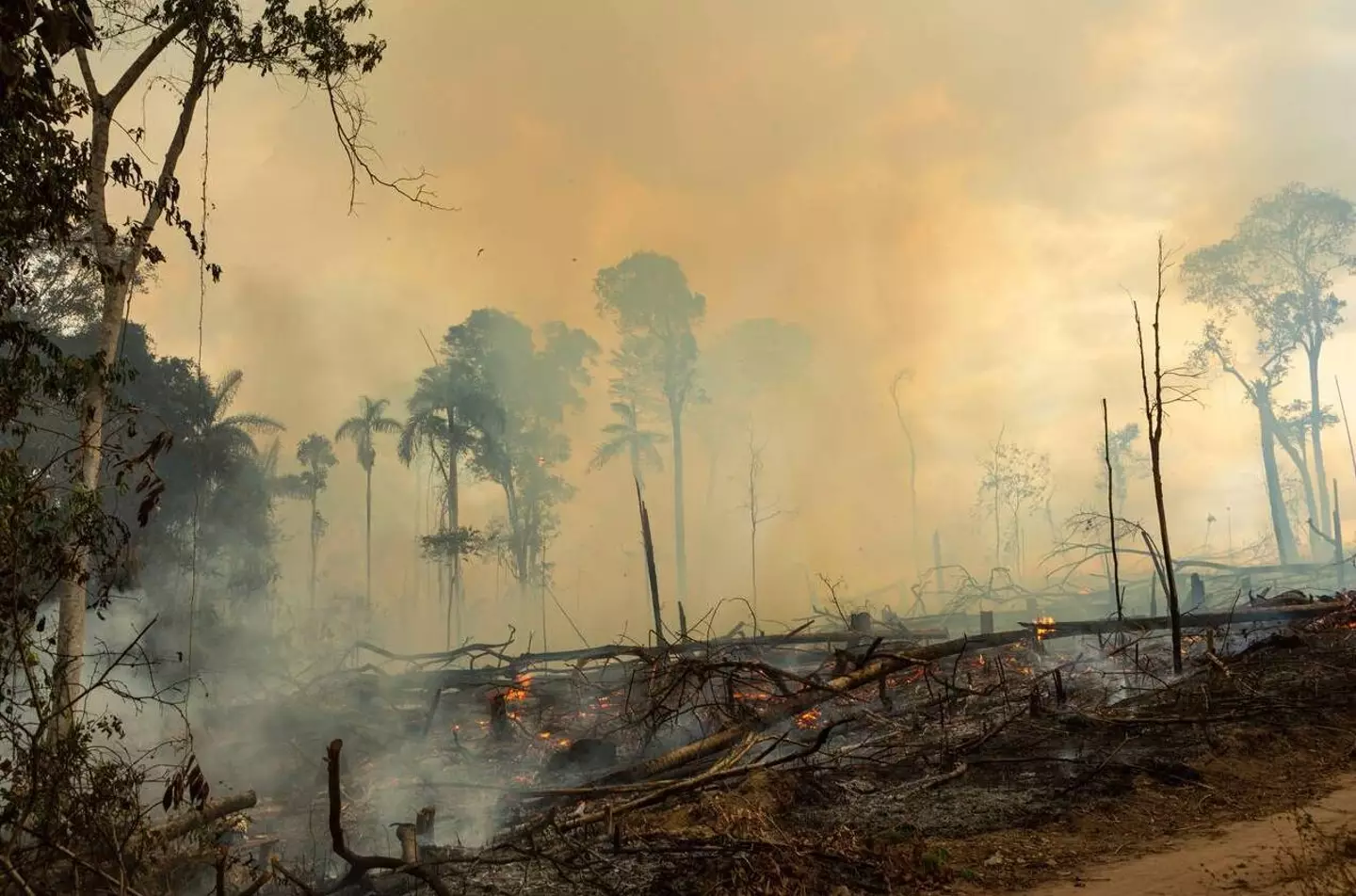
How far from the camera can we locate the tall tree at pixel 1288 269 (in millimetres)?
46031

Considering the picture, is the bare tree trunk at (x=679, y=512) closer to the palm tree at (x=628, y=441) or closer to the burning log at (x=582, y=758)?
the palm tree at (x=628, y=441)

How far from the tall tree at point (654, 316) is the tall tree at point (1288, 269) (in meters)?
34.6

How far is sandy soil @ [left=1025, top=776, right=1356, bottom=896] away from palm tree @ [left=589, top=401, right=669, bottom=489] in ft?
146

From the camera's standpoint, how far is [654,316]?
53500mm

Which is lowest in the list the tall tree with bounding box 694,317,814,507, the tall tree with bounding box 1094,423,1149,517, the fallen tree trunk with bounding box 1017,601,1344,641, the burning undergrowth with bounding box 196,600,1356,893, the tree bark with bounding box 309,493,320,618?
the burning undergrowth with bounding box 196,600,1356,893

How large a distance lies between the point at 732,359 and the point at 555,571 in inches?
984

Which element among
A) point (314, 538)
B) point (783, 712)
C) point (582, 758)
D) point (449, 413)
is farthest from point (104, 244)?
point (314, 538)

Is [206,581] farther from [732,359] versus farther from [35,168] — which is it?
[732,359]

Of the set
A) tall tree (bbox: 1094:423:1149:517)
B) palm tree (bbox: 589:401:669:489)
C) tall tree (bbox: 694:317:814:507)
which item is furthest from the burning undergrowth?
tall tree (bbox: 1094:423:1149:517)

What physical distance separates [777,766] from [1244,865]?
224 inches

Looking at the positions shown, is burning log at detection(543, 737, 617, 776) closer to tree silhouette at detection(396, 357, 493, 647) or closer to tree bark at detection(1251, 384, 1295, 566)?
tree silhouette at detection(396, 357, 493, 647)

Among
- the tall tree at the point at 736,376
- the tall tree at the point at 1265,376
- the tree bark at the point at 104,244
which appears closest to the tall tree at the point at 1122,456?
the tall tree at the point at 1265,376

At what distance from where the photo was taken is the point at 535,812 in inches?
431

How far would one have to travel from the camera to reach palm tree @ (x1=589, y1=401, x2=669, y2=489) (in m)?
51.8
